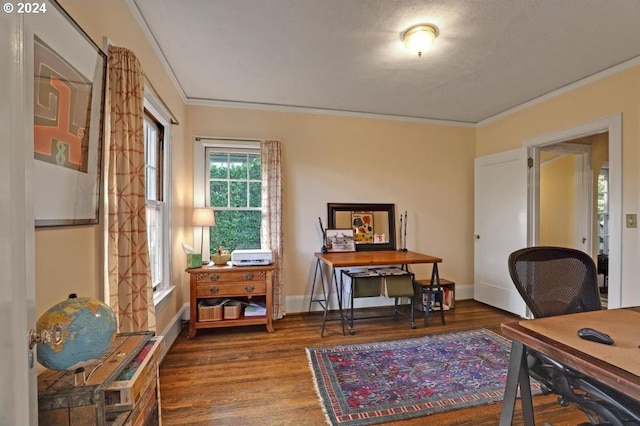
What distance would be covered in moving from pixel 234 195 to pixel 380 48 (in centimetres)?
221

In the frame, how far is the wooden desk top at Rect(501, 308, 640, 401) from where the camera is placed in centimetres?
84

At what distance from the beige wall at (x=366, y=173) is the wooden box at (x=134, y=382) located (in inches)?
93.1

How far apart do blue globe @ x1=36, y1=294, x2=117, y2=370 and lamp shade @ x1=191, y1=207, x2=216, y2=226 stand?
7.13ft

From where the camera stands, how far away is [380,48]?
7.32 feet

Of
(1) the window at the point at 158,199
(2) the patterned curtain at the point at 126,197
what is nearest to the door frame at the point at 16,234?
(2) the patterned curtain at the point at 126,197

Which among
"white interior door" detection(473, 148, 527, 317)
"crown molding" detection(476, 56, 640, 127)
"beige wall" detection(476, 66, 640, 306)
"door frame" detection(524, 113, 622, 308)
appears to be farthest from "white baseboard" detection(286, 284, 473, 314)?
"crown molding" detection(476, 56, 640, 127)

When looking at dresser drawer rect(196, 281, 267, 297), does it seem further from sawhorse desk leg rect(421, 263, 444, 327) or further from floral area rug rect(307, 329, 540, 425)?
sawhorse desk leg rect(421, 263, 444, 327)

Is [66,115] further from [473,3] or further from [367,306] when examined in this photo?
[367,306]

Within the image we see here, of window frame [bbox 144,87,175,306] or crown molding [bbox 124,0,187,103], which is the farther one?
window frame [bbox 144,87,175,306]

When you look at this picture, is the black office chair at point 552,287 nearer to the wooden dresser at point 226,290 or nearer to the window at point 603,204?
the wooden dresser at point 226,290

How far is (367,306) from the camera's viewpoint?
3725 mm

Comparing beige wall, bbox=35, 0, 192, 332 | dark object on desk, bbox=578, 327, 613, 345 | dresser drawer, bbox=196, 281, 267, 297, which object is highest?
beige wall, bbox=35, 0, 192, 332

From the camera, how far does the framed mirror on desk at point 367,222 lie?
3.63 metres

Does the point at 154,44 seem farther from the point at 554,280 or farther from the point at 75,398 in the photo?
the point at 554,280
